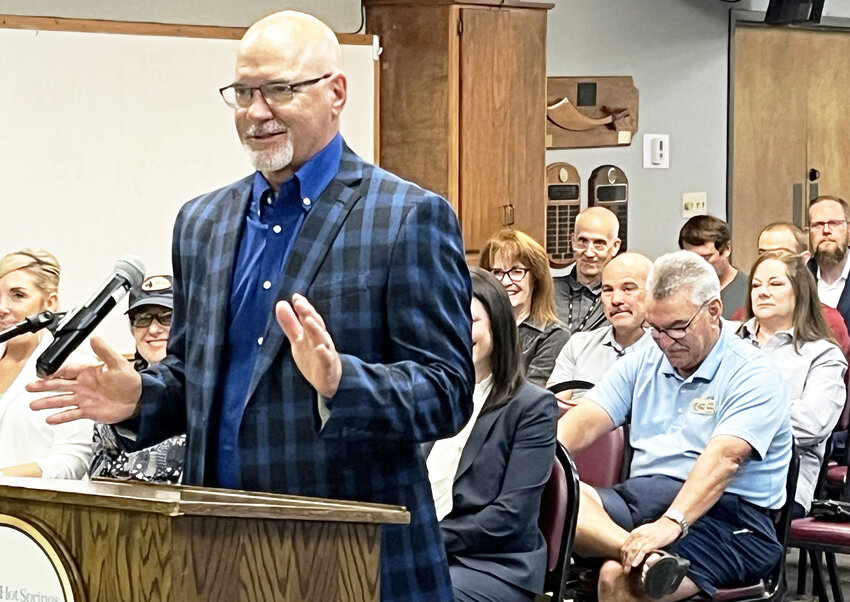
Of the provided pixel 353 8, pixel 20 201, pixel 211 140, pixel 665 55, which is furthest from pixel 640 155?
pixel 20 201

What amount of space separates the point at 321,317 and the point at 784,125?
25.6 feet

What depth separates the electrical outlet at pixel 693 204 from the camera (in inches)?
331

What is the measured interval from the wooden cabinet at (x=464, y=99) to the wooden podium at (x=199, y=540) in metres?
4.89

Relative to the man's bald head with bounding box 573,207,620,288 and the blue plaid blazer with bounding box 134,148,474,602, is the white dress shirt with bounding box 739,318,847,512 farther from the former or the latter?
the blue plaid blazer with bounding box 134,148,474,602

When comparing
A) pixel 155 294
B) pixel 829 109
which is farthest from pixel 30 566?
pixel 829 109

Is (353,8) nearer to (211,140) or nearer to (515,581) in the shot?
(211,140)

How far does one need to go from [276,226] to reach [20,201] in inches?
155

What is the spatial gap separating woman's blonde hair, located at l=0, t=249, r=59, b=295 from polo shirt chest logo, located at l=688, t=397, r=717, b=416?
1948 millimetres

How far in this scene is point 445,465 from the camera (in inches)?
128

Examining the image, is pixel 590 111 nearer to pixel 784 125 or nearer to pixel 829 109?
pixel 784 125

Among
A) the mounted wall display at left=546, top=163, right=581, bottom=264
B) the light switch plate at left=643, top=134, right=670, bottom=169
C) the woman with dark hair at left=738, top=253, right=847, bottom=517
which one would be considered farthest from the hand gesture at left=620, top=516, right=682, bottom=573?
the light switch plate at left=643, top=134, right=670, bottom=169

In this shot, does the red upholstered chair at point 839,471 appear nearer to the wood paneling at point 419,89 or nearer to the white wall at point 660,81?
the wood paneling at point 419,89

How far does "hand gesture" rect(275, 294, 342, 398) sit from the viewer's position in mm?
1566

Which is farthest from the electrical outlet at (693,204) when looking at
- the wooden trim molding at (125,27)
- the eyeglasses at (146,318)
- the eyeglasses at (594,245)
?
the eyeglasses at (146,318)
